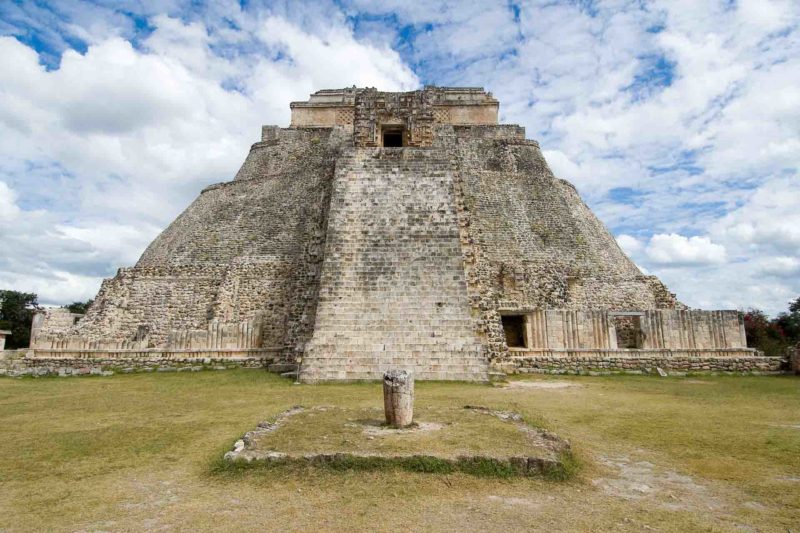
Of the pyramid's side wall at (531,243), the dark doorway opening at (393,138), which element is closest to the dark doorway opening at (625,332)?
the pyramid's side wall at (531,243)

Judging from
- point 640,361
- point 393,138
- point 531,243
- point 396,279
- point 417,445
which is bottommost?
point 417,445

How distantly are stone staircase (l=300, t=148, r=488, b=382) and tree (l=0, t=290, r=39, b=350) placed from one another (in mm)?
25085

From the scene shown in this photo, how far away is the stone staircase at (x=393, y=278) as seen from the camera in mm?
9625

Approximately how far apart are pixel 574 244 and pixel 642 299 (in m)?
3.39

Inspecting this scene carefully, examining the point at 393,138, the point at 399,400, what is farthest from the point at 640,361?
the point at 393,138

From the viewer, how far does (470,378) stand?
30.5ft

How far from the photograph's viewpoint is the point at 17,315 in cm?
2844

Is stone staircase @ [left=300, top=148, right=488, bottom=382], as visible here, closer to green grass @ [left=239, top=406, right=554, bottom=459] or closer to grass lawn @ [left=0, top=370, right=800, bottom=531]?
grass lawn @ [left=0, top=370, right=800, bottom=531]

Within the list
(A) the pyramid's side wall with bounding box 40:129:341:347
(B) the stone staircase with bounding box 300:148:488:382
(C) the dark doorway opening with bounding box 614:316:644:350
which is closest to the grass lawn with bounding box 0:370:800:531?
(B) the stone staircase with bounding box 300:148:488:382

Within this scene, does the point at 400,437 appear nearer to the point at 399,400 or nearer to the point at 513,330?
the point at 399,400

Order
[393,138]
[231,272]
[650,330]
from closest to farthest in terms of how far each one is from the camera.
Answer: [650,330] < [231,272] < [393,138]

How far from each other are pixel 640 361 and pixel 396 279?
22.4 ft

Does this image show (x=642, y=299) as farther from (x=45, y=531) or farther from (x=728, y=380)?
(x=45, y=531)

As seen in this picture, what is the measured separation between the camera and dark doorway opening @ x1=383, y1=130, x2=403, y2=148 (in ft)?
53.6
